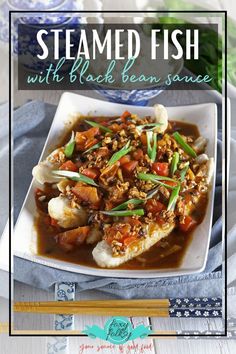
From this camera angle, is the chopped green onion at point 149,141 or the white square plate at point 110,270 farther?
the chopped green onion at point 149,141

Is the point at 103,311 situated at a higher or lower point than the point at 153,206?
lower

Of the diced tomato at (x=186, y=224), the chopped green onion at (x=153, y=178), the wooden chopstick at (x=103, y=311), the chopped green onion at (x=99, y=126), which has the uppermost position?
the chopped green onion at (x=99, y=126)

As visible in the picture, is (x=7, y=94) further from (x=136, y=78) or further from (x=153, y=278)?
(x=153, y=278)

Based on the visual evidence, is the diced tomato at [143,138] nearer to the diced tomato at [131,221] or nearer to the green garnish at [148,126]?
the green garnish at [148,126]

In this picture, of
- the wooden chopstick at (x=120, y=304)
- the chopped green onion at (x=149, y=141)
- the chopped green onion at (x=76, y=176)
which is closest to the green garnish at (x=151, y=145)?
the chopped green onion at (x=149, y=141)

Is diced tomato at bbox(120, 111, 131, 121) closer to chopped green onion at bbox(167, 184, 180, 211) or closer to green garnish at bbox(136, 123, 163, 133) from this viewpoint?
green garnish at bbox(136, 123, 163, 133)

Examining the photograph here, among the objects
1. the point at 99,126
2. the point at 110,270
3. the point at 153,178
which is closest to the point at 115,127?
the point at 99,126

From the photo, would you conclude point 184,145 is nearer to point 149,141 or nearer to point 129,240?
point 149,141
